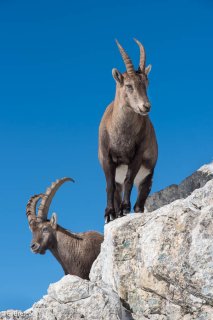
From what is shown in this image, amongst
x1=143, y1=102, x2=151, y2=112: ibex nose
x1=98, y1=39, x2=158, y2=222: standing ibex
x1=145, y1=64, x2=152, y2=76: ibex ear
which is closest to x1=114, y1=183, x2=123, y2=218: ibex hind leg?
x1=98, y1=39, x2=158, y2=222: standing ibex

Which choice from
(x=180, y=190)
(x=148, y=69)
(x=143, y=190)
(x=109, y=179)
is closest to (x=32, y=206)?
(x=143, y=190)

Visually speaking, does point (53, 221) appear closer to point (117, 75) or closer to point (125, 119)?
point (125, 119)

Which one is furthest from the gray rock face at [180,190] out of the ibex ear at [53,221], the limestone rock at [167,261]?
the limestone rock at [167,261]

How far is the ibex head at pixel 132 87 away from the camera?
12.0 metres

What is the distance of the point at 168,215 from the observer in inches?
359

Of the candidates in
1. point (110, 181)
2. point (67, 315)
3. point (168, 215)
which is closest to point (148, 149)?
point (110, 181)

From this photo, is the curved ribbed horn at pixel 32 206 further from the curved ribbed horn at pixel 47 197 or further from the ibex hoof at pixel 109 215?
the ibex hoof at pixel 109 215

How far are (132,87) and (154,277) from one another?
4.58m

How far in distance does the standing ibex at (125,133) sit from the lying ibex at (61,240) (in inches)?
115

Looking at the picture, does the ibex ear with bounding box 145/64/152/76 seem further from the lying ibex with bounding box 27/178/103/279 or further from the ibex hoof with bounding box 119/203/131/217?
the lying ibex with bounding box 27/178/103/279

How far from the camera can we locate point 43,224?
16094 millimetres

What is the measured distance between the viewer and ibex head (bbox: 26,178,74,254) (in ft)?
52.1

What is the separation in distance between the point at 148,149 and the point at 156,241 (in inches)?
203

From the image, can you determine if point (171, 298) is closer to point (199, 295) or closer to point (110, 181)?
point (199, 295)
